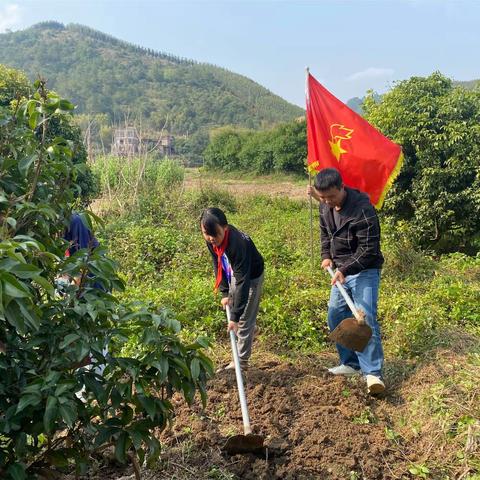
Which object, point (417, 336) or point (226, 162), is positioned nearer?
point (417, 336)

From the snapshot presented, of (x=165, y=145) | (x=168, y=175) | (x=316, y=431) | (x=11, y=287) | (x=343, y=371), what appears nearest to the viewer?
(x=11, y=287)

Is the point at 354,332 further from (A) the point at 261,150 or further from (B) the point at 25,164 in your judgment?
(A) the point at 261,150

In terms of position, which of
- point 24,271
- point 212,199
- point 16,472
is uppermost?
point 24,271

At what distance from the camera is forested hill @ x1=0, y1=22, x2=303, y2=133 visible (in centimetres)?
5944

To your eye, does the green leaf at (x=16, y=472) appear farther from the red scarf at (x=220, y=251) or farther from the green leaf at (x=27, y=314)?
the red scarf at (x=220, y=251)

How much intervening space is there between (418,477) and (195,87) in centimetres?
7348

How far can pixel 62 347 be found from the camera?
5.24 ft

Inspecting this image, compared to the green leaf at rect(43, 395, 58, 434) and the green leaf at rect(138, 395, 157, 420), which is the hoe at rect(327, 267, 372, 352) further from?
the green leaf at rect(43, 395, 58, 434)

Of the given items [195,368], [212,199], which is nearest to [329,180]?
[195,368]

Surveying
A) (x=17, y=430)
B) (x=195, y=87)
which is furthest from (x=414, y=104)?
(x=195, y=87)

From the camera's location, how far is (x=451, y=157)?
6.93 metres

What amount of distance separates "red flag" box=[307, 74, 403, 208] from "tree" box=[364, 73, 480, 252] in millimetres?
1772

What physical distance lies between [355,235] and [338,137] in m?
2.43

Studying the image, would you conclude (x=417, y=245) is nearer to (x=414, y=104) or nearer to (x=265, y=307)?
(x=414, y=104)
